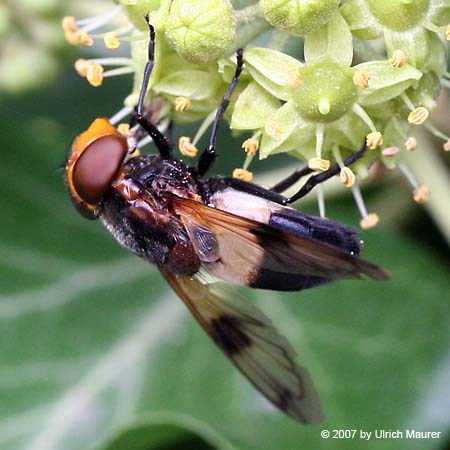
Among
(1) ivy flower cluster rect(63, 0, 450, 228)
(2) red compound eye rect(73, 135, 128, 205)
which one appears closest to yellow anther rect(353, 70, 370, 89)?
(1) ivy flower cluster rect(63, 0, 450, 228)

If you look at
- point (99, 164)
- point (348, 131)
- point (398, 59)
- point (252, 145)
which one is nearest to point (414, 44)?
point (398, 59)

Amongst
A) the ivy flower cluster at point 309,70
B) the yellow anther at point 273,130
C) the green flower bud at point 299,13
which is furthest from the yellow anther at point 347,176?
the green flower bud at point 299,13

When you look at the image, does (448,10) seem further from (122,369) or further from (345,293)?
(122,369)

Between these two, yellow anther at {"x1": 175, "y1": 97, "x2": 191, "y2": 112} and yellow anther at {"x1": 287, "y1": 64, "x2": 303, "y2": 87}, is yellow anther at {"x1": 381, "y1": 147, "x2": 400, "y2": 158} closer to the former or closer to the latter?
yellow anther at {"x1": 287, "y1": 64, "x2": 303, "y2": 87}

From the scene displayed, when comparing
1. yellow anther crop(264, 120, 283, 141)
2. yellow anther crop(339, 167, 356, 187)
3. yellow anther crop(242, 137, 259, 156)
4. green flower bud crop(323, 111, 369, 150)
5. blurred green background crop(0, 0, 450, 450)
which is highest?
yellow anther crop(264, 120, 283, 141)

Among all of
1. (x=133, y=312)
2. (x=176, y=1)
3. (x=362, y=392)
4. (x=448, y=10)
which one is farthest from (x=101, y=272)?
(x=448, y=10)
